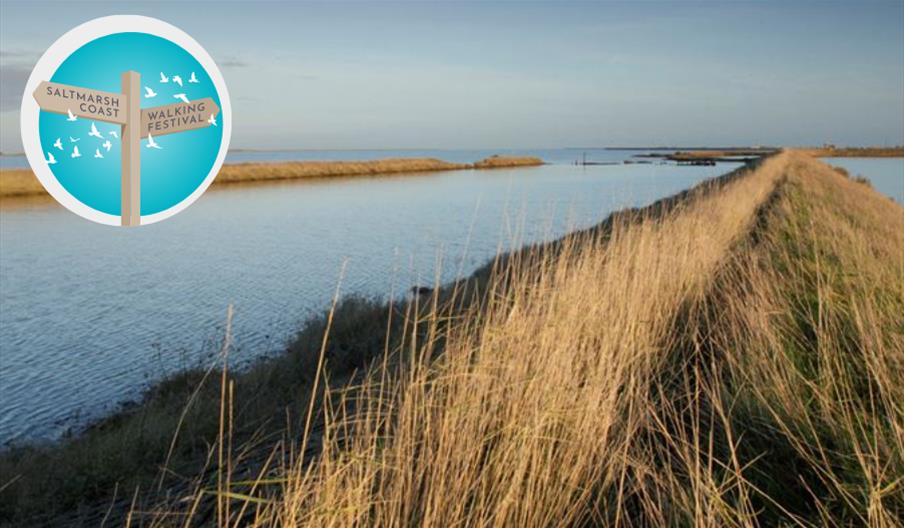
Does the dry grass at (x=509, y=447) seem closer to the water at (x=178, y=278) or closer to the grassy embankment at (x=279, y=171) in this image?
the water at (x=178, y=278)

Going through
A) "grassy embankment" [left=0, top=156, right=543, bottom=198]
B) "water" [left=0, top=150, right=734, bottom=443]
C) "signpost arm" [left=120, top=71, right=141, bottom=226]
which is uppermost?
"grassy embankment" [left=0, top=156, right=543, bottom=198]

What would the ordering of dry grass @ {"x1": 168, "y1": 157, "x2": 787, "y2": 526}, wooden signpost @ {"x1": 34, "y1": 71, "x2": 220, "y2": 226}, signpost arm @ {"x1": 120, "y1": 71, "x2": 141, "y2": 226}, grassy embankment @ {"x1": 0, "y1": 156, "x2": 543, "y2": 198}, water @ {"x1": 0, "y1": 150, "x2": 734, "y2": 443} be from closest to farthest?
dry grass @ {"x1": 168, "y1": 157, "x2": 787, "y2": 526}, wooden signpost @ {"x1": 34, "y1": 71, "x2": 220, "y2": 226}, signpost arm @ {"x1": 120, "y1": 71, "x2": 141, "y2": 226}, water @ {"x1": 0, "y1": 150, "x2": 734, "y2": 443}, grassy embankment @ {"x1": 0, "y1": 156, "x2": 543, "y2": 198}

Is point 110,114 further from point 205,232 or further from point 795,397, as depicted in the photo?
point 205,232

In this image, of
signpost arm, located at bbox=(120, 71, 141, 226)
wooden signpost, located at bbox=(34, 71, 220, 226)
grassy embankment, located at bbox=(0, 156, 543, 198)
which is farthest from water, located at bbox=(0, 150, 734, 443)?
grassy embankment, located at bbox=(0, 156, 543, 198)

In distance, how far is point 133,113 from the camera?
3646mm

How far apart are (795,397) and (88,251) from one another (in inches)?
597

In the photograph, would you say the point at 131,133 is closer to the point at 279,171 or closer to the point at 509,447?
the point at 509,447

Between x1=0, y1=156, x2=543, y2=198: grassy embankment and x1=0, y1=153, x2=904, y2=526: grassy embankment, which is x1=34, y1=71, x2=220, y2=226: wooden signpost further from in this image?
x1=0, y1=156, x2=543, y2=198: grassy embankment

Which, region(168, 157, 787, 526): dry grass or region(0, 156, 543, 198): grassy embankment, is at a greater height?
region(0, 156, 543, 198): grassy embankment

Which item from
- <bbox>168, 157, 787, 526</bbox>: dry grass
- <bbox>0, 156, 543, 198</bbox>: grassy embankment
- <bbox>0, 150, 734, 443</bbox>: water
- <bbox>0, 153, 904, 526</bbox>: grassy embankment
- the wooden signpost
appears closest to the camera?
<bbox>168, 157, 787, 526</bbox>: dry grass

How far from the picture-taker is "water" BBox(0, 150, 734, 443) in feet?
24.1

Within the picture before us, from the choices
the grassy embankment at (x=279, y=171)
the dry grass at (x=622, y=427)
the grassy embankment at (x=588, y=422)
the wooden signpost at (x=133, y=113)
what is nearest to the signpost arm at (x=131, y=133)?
the wooden signpost at (x=133, y=113)

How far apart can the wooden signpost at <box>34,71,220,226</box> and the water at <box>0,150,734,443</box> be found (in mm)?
1462

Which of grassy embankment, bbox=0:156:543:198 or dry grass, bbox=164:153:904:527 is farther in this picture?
grassy embankment, bbox=0:156:543:198
